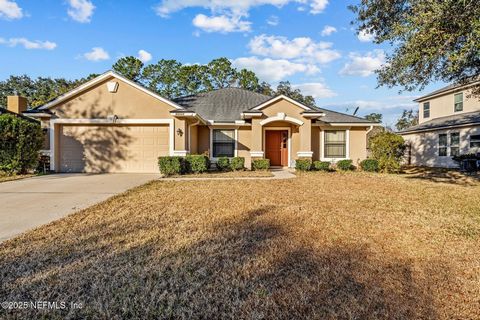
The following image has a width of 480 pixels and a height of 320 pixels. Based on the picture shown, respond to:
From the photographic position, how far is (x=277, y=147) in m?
16.8

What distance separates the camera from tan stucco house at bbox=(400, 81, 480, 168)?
18.0 meters

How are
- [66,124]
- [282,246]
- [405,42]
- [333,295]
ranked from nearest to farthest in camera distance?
[333,295] → [282,246] → [405,42] → [66,124]

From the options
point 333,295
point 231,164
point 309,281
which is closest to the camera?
point 333,295

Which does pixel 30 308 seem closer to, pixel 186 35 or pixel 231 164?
pixel 231 164

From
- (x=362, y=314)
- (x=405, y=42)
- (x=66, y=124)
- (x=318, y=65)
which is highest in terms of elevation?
(x=318, y=65)

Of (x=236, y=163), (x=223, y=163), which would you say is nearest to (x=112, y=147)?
(x=223, y=163)

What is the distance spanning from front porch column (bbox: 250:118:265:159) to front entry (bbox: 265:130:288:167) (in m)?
1.55

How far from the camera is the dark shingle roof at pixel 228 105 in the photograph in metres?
16.5

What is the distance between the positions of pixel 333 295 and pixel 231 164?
12.2 m

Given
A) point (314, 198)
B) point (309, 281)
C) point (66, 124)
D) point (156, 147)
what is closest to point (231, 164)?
point (156, 147)

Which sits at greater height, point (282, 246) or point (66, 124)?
point (66, 124)

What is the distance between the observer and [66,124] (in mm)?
13875

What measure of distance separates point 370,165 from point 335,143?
2.37m

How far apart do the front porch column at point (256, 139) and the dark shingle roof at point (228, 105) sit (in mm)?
1439
